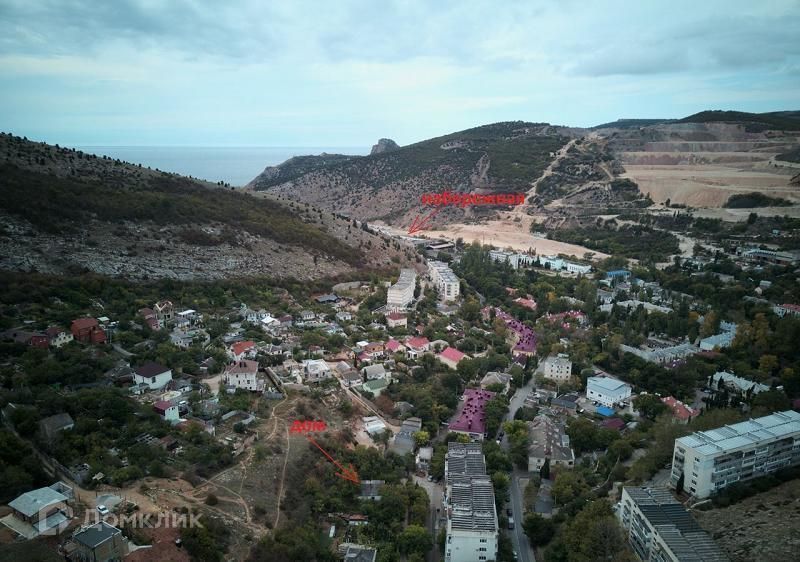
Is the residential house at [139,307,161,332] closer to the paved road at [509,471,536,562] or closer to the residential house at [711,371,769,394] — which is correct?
the paved road at [509,471,536,562]

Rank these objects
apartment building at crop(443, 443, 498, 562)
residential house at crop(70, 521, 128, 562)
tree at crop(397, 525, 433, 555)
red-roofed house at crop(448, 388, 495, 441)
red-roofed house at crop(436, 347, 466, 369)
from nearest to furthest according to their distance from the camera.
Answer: residential house at crop(70, 521, 128, 562), apartment building at crop(443, 443, 498, 562), tree at crop(397, 525, 433, 555), red-roofed house at crop(448, 388, 495, 441), red-roofed house at crop(436, 347, 466, 369)

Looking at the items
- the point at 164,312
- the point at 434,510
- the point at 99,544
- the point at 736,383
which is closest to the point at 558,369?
the point at 736,383

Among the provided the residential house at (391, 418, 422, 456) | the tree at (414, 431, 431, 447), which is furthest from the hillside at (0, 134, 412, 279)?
the tree at (414, 431, 431, 447)

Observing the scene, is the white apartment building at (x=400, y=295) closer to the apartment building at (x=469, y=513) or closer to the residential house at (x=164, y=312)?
the residential house at (x=164, y=312)

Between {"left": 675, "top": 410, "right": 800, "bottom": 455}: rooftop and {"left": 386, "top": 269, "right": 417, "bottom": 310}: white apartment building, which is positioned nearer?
{"left": 675, "top": 410, "right": 800, "bottom": 455}: rooftop

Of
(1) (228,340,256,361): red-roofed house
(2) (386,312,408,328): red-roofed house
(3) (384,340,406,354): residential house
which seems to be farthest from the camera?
(2) (386,312,408,328): red-roofed house

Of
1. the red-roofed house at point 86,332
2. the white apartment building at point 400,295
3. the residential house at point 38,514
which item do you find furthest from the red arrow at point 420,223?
the residential house at point 38,514
